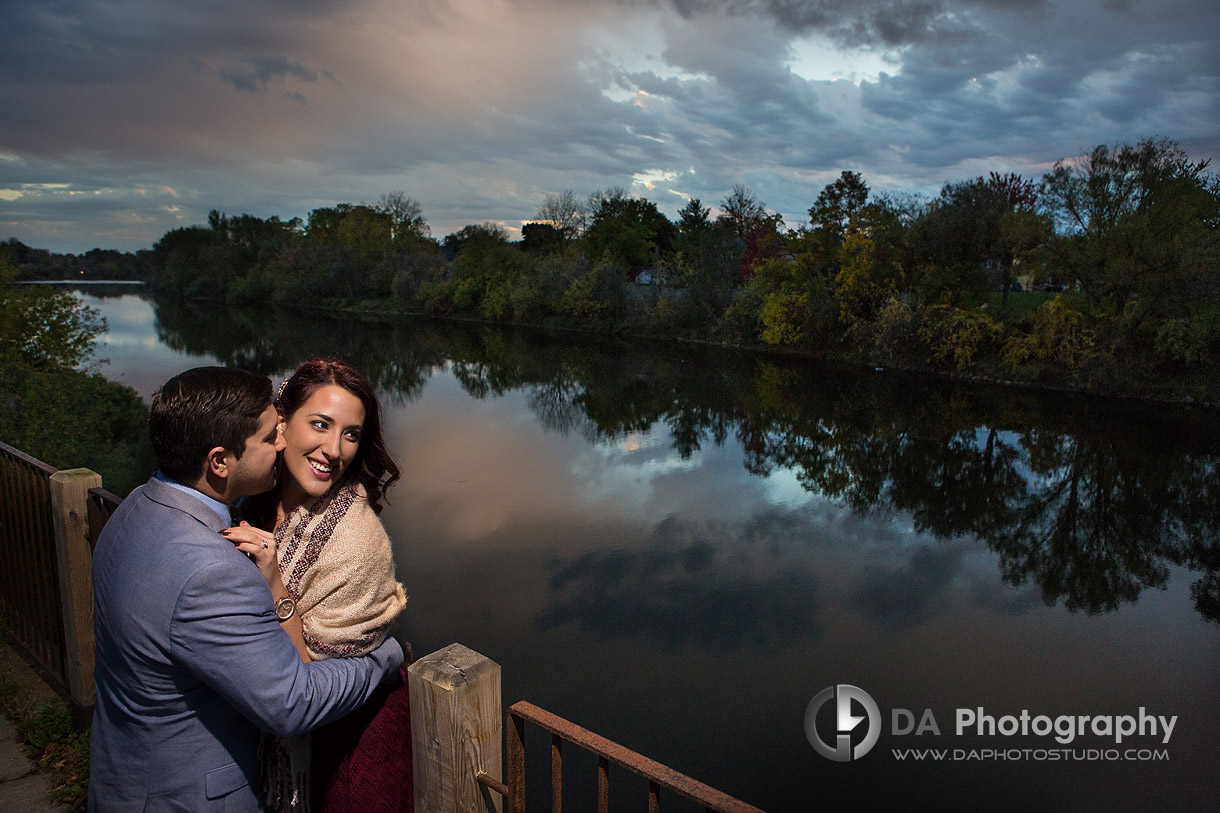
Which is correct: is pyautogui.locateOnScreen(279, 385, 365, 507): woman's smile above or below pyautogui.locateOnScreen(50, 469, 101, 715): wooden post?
above

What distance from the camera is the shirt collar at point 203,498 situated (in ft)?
4.95

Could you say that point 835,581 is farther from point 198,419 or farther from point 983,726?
point 198,419

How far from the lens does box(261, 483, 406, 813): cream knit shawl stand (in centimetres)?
172

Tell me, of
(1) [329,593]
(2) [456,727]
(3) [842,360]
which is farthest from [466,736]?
(3) [842,360]

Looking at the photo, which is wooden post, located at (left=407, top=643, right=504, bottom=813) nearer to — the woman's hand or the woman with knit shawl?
the woman with knit shawl

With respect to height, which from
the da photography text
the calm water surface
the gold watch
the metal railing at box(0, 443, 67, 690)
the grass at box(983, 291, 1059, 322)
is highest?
the grass at box(983, 291, 1059, 322)

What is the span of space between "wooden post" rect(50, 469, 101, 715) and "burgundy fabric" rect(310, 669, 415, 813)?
199cm

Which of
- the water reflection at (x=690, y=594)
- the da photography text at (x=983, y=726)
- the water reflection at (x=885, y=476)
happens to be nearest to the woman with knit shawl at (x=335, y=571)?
the da photography text at (x=983, y=726)

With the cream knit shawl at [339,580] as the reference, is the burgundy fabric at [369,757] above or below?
below

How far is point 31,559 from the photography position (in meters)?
3.58

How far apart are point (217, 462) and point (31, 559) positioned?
2.95 metres

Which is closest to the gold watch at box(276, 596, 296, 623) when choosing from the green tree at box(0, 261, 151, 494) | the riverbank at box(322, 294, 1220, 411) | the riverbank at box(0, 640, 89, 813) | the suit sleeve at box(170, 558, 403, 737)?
the suit sleeve at box(170, 558, 403, 737)

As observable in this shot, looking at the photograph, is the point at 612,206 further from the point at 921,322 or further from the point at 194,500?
the point at 194,500

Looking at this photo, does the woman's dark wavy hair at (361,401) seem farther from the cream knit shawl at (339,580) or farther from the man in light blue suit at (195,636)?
the man in light blue suit at (195,636)
